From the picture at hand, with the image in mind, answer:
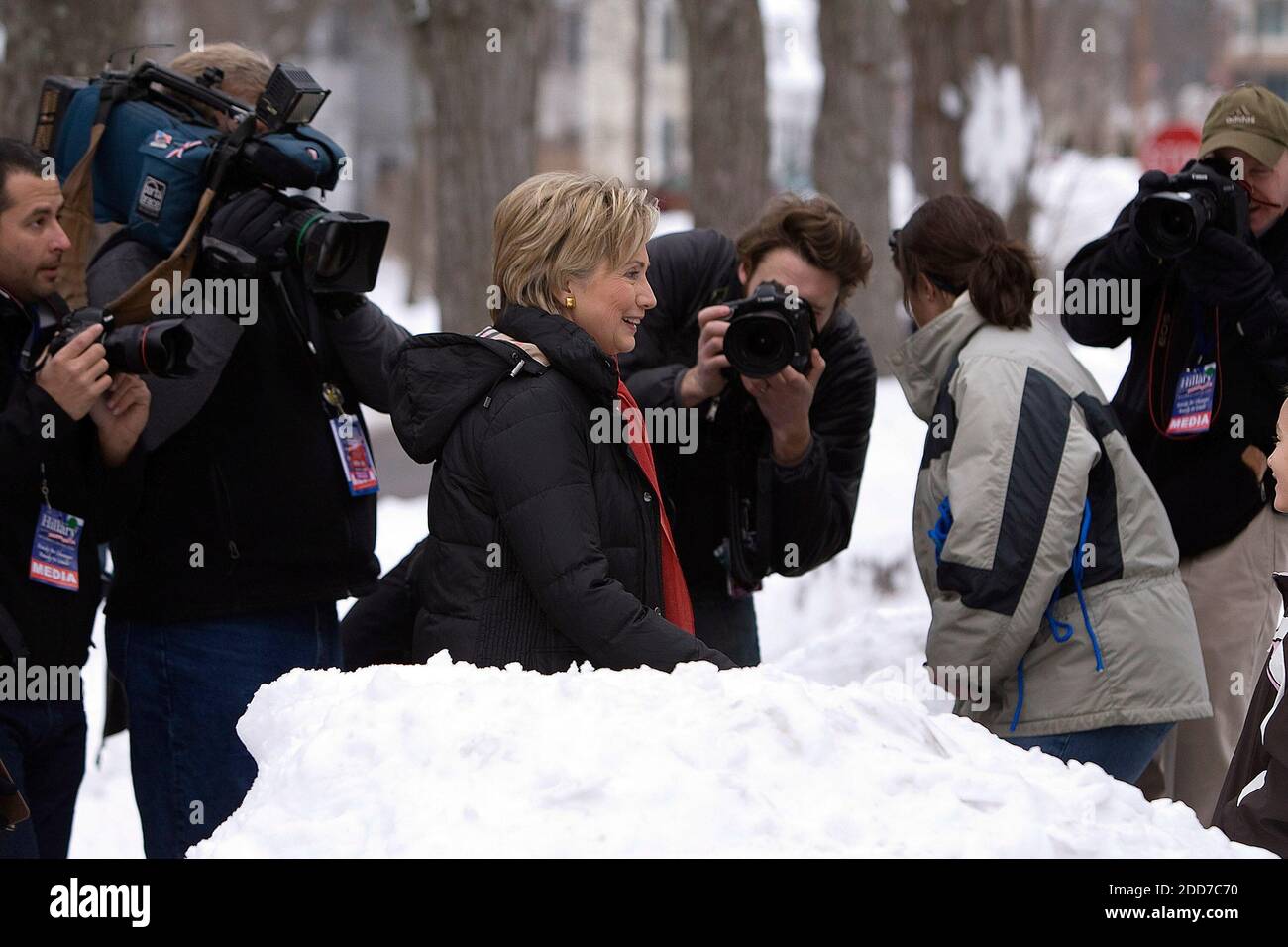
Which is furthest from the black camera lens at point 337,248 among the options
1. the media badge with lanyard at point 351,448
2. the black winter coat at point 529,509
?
the black winter coat at point 529,509

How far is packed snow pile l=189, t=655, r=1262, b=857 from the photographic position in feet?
7.15

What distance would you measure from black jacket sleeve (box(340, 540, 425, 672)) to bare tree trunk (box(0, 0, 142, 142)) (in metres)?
3.66

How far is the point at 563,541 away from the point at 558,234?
0.57m

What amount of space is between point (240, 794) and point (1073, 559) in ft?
6.08

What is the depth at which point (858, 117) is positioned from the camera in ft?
37.1

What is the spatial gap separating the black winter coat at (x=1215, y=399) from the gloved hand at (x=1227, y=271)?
31mm

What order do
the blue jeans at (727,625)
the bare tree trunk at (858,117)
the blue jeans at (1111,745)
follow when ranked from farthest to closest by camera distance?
the bare tree trunk at (858,117) < the blue jeans at (727,625) < the blue jeans at (1111,745)

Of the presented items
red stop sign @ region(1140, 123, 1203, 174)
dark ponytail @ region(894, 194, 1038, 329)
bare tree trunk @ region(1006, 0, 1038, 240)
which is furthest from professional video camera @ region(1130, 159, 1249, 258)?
red stop sign @ region(1140, 123, 1203, 174)

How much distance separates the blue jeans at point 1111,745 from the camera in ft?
11.0

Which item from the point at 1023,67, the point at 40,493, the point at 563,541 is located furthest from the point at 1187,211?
the point at 1023,67

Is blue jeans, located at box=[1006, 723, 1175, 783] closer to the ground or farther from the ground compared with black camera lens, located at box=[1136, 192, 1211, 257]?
closer to the ground

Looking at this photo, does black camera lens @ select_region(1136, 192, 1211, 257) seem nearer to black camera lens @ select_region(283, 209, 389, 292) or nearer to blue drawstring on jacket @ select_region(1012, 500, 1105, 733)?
blue drawstring on jacket @ select_region(1012, 500, 1105, 733)

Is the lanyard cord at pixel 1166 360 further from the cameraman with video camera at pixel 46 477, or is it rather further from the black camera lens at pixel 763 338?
the cameraman with video camera at pixel 46 477
